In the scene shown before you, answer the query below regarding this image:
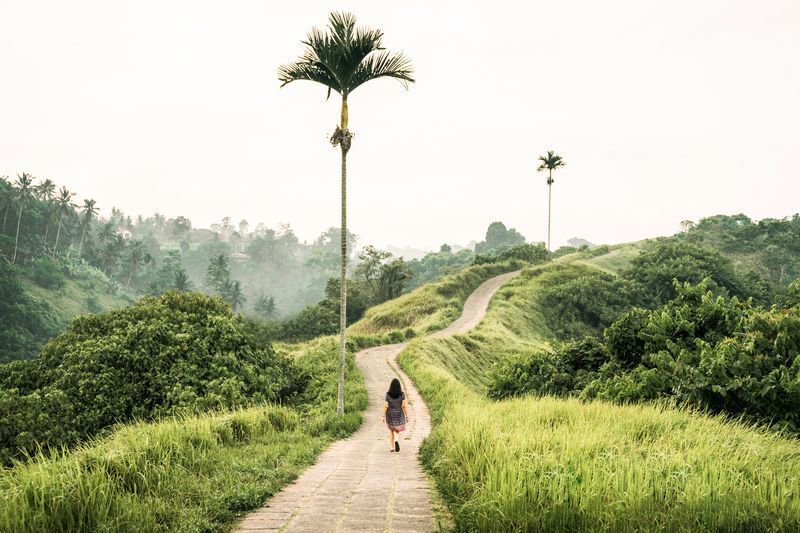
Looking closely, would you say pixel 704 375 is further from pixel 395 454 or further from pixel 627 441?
pixel 395 454

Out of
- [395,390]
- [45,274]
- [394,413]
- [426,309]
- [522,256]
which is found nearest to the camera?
[394,413]

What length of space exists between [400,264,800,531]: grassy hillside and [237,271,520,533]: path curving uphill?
44 cm

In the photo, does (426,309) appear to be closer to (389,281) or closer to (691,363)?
(389,281)

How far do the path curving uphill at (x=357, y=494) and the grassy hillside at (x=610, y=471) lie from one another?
436 millimetres

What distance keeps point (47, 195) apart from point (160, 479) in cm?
11809

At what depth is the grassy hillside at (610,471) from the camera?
4.47m

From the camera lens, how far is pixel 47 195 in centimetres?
10156

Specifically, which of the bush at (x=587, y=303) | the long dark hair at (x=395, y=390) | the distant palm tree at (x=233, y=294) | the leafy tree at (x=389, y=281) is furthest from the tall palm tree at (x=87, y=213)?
the long dark hair at (x=395, y=390)

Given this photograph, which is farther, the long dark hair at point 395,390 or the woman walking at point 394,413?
the long dark hair at point 395,390

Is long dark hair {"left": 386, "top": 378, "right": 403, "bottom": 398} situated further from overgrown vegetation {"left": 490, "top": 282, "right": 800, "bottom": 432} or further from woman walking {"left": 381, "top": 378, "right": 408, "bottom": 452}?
overgrown vegetation {"left": 490, "top": 282, "right": 800, "bottom": 432}

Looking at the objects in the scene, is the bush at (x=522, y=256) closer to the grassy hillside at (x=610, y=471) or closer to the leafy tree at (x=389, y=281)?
the leafy tree at (x=389, y=281)

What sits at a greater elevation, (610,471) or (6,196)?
(6,196)

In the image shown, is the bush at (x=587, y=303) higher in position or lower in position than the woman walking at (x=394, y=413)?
higher

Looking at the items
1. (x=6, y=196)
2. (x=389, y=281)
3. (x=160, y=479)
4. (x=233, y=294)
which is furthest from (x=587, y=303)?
(x=6, y=196)
